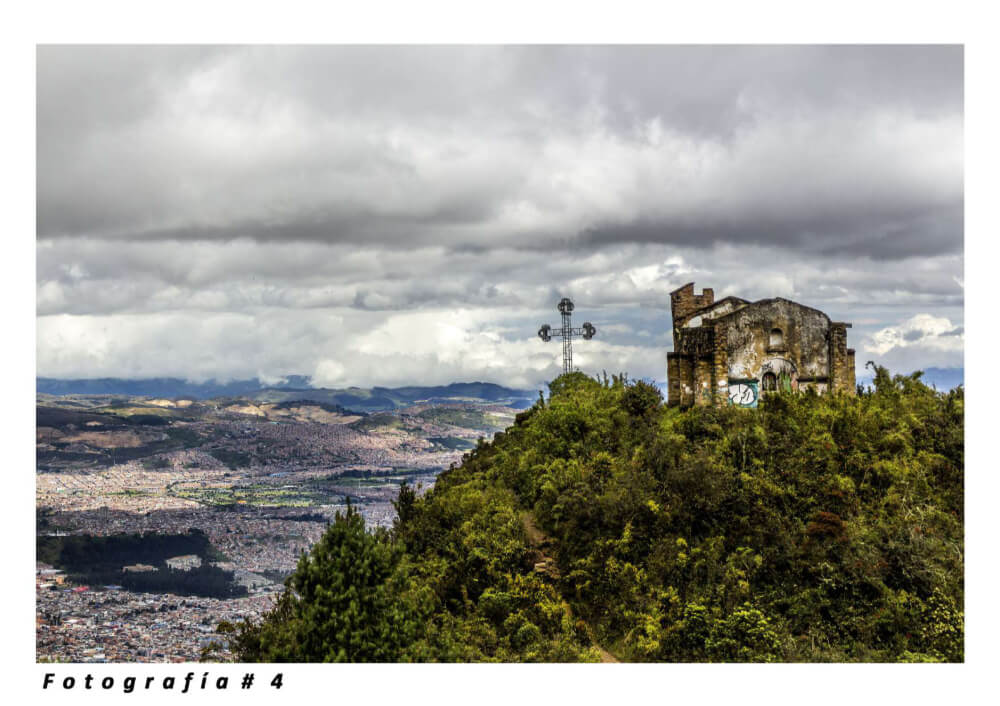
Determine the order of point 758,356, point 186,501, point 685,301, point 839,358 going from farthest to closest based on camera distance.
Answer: point 186,501
point 685,301
point 839,358
point 758,356

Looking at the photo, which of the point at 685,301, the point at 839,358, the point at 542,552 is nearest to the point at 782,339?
the point at 839,358

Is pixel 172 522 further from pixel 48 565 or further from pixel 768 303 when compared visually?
pixel 768 303

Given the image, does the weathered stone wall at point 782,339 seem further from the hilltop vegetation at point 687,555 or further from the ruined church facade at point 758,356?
the hilltop vegetation at point 687,555

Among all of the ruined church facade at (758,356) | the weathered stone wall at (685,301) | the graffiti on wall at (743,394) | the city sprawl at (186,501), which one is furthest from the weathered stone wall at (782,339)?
the city sprawl at (186,501)

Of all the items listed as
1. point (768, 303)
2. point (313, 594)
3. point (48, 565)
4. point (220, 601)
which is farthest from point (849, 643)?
point (48, 565)

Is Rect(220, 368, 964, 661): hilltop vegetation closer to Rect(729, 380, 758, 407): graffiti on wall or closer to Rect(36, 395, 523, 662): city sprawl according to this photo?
Rect(729, 380, 758, 407): graffiti on wall

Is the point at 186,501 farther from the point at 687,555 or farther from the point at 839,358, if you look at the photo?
the point at 839,358

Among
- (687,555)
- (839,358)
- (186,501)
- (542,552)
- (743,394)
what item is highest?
(839,358)
